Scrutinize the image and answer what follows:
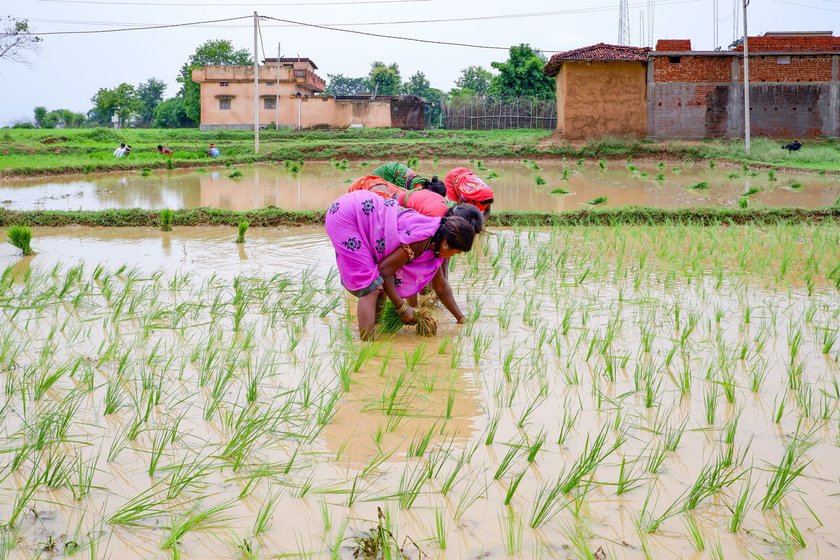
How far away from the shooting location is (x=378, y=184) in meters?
5.10

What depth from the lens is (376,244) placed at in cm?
436

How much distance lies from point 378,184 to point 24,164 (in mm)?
13492

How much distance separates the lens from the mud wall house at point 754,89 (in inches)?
853

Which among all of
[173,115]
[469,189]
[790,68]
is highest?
[173,115]

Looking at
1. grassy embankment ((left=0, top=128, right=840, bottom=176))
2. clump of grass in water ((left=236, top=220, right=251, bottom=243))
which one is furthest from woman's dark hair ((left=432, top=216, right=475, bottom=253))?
grassy embankment ((left=0, top=128, right=840, bottom=176))

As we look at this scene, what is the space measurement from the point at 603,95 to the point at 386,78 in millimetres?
25014

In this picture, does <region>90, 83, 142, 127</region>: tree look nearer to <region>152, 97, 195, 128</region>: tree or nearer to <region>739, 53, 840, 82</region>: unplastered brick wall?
<region>152, 97, 195, 128</region>: tree

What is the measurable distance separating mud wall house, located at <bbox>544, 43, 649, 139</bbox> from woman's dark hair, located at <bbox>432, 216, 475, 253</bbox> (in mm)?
18780

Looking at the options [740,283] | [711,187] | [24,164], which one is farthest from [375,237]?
[24,164]

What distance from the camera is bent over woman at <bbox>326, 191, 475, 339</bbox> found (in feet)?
14.0

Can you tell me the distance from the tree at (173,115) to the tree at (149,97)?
26.6 ft

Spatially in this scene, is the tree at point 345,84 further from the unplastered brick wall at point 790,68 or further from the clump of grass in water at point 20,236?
the clump of grass in water at point 20,236

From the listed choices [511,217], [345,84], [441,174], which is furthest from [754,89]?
[345,84]

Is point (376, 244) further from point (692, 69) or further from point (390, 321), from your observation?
point (692, 69)
